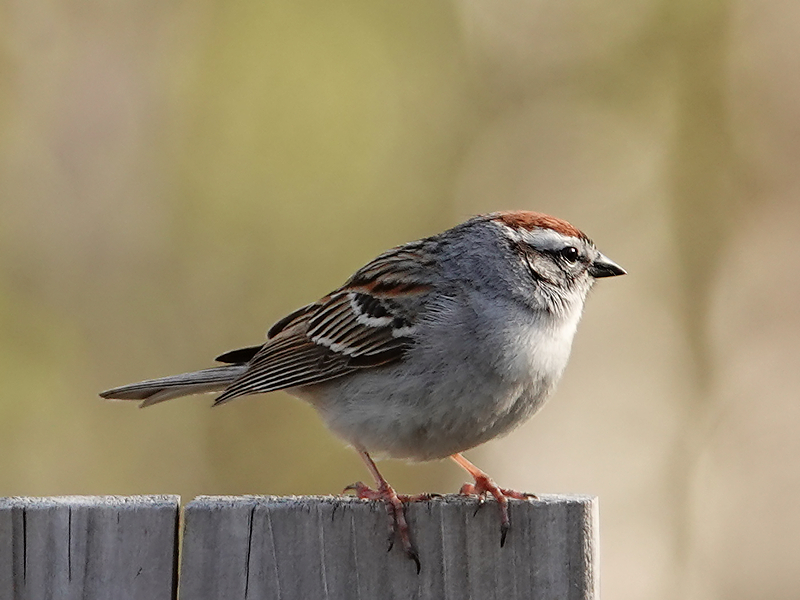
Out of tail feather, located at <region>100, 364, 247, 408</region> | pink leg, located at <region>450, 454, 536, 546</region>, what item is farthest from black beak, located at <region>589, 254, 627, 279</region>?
tail feather, located at <region>100, 364, 247, 408</region>

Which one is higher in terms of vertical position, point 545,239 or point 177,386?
point 545,239

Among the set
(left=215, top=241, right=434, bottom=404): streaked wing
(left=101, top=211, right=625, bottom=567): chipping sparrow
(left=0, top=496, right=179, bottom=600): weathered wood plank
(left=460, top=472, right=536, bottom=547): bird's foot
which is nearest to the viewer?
(left=0, top=496, right=179, bottom=600): weathered wood plank

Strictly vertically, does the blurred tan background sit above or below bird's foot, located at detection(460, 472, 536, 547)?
above

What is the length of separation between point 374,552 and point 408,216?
675cm

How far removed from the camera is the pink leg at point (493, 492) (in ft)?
8.70

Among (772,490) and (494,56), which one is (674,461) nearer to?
(772,490)

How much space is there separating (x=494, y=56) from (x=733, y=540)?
192 inches

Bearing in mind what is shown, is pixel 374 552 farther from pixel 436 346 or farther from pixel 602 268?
pixel 602 268

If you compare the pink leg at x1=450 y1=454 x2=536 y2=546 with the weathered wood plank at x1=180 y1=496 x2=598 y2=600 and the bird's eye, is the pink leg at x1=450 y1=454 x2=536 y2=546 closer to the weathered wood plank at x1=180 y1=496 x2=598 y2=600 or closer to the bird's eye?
the weathered wood plank at x1=180 y1=496 x2=598 y2=600

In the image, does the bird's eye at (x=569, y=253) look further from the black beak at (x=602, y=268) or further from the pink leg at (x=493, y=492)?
the pink leg at (x=493, y=492)

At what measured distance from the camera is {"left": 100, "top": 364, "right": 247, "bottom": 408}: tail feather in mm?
4512

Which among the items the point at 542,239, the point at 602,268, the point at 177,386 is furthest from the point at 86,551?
the point at 602,268

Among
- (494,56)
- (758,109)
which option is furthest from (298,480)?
(758,109)

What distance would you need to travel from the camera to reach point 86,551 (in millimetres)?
2498
